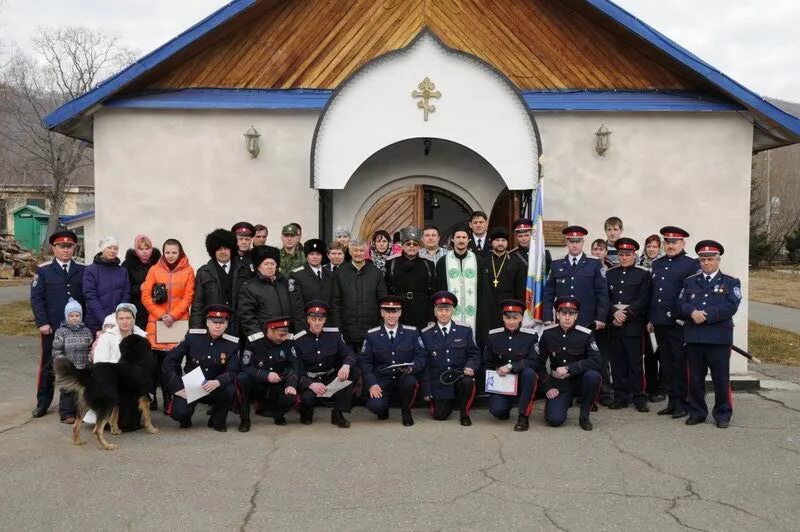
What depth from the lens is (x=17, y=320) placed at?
1803cm

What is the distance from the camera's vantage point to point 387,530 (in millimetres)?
4766

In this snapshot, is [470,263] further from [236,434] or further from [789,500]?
[789,500]

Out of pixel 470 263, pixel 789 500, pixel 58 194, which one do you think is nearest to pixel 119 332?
pixel 470 263

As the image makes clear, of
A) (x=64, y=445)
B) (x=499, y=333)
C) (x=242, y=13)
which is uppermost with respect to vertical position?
(x=242, y=13)

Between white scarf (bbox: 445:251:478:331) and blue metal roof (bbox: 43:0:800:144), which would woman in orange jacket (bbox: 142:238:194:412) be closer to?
white scarf (bbox: 445:251:478:331)

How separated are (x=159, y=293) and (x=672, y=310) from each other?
5.37 m

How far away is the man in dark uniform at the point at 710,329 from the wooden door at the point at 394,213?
15.0 feet

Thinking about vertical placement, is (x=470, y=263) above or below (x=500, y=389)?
above

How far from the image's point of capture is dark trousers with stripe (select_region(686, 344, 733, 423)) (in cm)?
757

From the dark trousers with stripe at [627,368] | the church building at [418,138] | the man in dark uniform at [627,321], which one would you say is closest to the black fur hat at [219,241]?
the church building at [418,138]

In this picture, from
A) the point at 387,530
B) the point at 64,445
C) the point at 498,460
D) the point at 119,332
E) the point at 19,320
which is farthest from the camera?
the point at 19,320

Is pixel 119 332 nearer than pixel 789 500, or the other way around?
pixel 789 500

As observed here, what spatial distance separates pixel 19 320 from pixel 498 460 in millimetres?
15212

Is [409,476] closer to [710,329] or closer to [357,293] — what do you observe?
[357,293]
